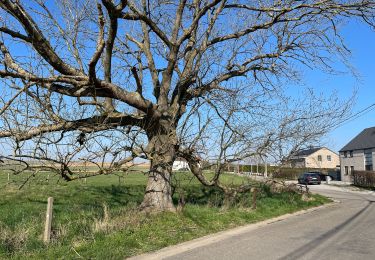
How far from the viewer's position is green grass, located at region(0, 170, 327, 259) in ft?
26.9

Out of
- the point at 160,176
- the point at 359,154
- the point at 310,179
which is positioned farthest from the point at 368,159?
the point at 160,176

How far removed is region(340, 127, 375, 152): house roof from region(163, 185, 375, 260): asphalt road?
166 feet

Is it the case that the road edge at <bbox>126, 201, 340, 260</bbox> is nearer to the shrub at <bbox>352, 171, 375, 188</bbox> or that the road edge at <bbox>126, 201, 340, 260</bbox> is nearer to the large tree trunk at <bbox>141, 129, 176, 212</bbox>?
the large tree trunk at <bbox>141, 129, 176, 212</bbox>

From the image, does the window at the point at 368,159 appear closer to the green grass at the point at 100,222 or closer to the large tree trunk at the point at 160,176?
the green grass at the point at 100,222

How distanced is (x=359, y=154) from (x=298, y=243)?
5688cm

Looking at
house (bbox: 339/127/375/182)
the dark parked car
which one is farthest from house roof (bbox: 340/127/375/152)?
the dark parked car

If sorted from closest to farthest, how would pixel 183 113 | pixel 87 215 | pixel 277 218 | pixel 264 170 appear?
pixel 87 215, pixel 183 113, pixel 277 218, pixel 264 170

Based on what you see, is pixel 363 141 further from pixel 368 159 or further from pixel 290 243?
pixel 290 243

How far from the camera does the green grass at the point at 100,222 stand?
323 inches

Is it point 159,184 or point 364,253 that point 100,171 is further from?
point 364,253

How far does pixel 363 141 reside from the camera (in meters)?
62.9

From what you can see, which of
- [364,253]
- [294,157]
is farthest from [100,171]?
[294,157]

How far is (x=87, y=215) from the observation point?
12.3 meters

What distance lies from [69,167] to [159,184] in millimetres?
3566
